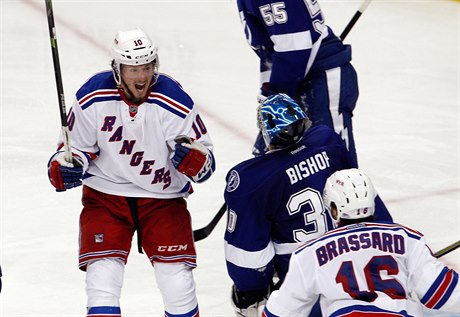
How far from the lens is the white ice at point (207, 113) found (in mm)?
4145

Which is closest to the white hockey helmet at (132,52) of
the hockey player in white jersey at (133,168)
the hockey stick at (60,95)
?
the hockey player in white jersey at (133,168)

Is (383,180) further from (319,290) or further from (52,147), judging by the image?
(319,290)

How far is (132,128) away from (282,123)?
1.48ft

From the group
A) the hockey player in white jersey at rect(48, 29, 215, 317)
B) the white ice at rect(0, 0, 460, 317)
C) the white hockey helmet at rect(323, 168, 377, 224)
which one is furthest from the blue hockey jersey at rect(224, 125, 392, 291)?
the white ice at rect(0, 0, 460, 317)

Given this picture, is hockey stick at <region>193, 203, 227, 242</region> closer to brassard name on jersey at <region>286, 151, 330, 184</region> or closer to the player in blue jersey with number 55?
the player in blue jersey with number 55

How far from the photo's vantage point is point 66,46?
6.37 m

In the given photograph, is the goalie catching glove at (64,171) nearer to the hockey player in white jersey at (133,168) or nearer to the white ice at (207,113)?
the hockey player in white jersey at (133,168)

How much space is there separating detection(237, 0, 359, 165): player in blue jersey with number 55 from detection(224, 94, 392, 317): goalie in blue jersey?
498 mm

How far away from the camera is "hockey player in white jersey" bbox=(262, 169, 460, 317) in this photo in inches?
106

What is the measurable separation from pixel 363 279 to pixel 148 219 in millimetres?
956

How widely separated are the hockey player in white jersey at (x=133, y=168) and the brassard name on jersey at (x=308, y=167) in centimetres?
27

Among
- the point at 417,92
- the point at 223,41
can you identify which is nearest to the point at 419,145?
the point at 417,92

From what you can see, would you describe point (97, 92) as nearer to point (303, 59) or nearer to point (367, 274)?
point (303, 59)

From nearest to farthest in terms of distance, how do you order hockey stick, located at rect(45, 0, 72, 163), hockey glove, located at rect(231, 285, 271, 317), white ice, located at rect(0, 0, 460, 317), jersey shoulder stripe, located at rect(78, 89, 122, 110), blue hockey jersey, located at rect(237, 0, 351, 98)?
hockey stick, located at rect(45, 0, 72, 163)
jersey shoulder stripe, located at rect(78, 89, 122, 110)
hockey glove, located at rect(231, 285, 271, 317)
blue hockey jersey, located at rect(237, 0, 351, 98)
white ice, located at rect(0, 0, 460, 317)
